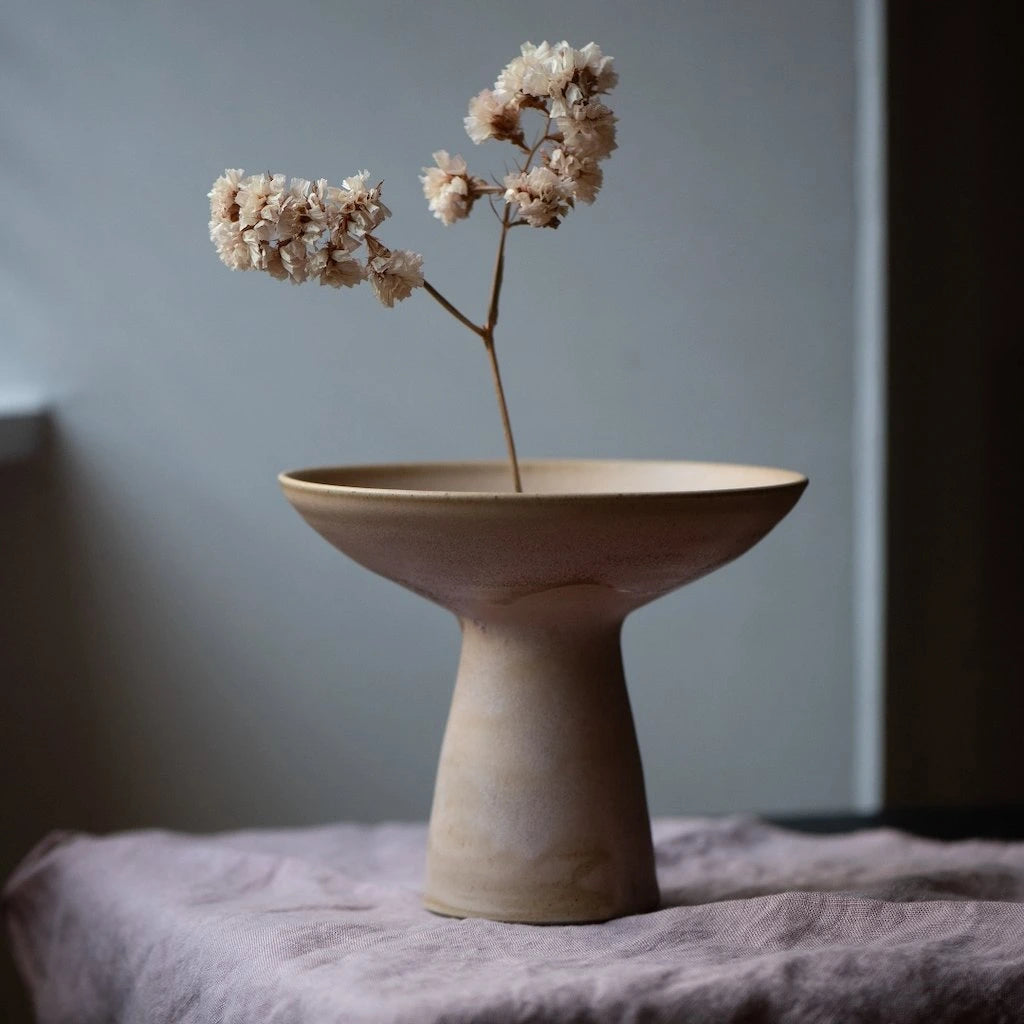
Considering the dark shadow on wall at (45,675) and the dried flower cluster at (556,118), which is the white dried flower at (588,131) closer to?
the dried flower cluster at (556,118)

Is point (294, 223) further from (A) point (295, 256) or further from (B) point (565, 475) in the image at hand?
(B) point (565, 475)

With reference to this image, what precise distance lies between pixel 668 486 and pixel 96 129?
0.89m

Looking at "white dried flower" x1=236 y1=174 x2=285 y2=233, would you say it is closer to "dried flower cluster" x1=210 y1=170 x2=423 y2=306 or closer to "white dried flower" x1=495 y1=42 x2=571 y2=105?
"dried flower cluster" x1=210 y1=170 x2=423 y2=306

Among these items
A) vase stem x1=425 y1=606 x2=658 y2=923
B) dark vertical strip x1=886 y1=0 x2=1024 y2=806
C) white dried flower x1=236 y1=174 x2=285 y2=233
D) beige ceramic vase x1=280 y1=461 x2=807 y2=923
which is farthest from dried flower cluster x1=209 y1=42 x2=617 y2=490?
dark vertical strip x1=886 y1=0 x2=1024 y2=806

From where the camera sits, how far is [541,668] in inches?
32.8

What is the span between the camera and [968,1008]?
71 cm

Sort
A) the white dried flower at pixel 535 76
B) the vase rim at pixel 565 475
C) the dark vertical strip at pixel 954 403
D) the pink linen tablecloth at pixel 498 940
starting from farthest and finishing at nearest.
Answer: the dark vertical strip at pixel 954 403
the vase rim at pixel 565 475
the white dried flower at pixel 535 76
the pink linen tablecloth at pixel 498 940

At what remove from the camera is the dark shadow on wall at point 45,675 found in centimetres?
143

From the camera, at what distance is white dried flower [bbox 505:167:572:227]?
79 centimetres

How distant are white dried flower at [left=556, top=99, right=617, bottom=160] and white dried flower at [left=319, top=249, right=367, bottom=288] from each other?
0.14 metres

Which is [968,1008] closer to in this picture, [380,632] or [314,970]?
[314,970]

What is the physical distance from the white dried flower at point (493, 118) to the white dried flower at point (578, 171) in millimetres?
26

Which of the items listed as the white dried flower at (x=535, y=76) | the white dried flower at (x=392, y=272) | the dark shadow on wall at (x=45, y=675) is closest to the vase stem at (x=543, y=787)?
the white dried flower at (x=392, y=272)

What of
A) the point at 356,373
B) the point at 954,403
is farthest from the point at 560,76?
the point at 954,403
